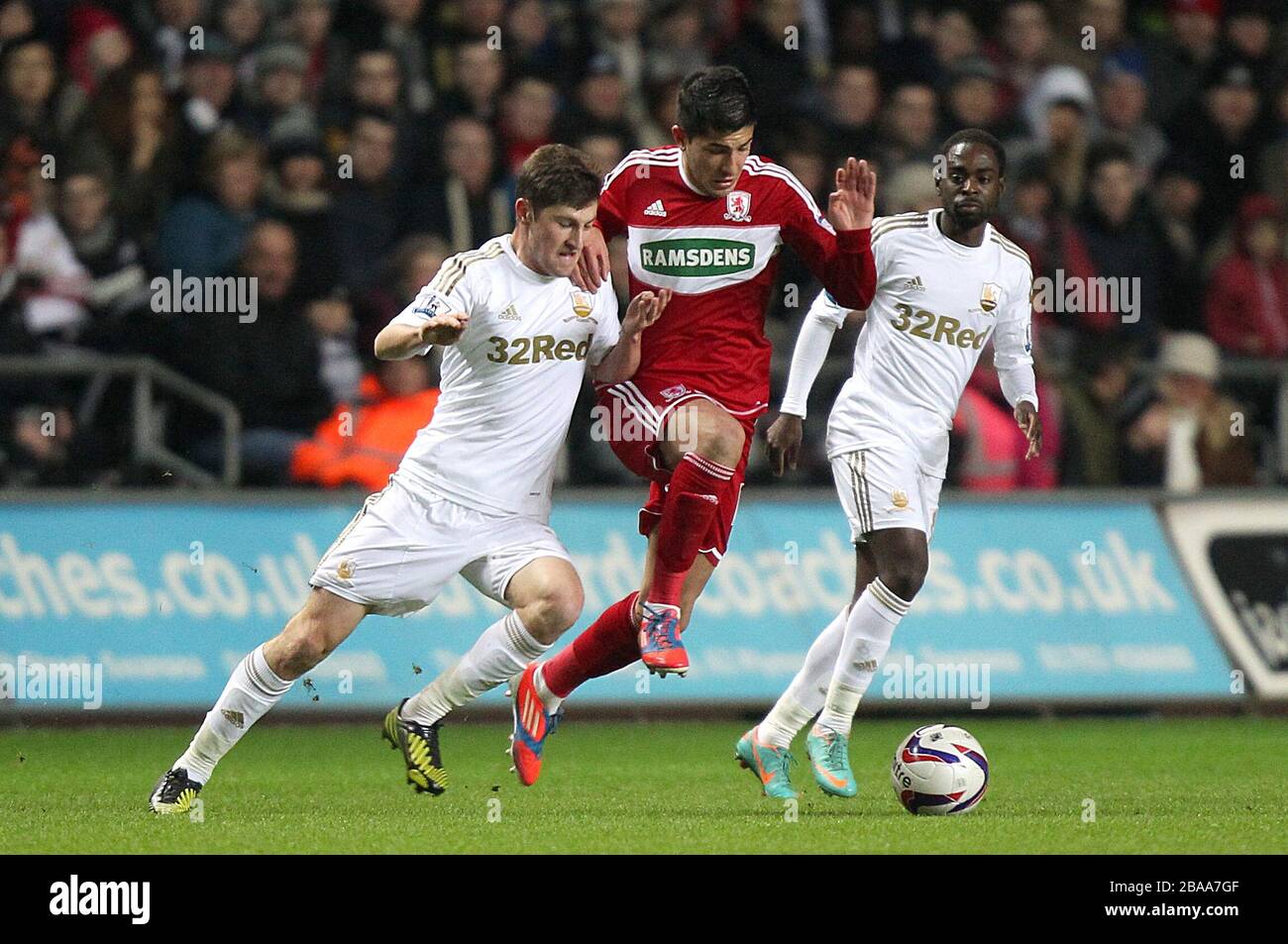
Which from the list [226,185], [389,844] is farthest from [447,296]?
[226,185]

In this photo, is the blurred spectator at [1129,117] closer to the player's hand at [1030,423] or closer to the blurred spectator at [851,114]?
the blurred spectator at [851,114]

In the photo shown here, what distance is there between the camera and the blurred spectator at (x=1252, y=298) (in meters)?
14.1

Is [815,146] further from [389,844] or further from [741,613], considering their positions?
[389,844]

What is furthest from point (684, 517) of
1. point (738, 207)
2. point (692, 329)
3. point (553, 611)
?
point (738, 207)

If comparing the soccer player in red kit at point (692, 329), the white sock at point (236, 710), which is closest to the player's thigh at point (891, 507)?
the soccer player in red kit at point (692, 329)

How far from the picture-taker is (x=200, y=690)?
38.3ft

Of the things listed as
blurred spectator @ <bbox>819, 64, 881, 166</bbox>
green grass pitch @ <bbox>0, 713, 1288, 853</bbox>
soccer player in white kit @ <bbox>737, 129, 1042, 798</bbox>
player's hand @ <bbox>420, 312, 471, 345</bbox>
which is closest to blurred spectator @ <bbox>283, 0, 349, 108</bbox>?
blurred spectator @ <bbox>819, 64, 881, 166</bbox>

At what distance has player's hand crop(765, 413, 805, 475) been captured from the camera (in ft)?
28.2

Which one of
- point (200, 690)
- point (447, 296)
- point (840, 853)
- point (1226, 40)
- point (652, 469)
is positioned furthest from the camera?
point (1226, 40)

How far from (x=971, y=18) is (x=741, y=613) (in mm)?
5466

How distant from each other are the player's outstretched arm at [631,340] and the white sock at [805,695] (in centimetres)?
144

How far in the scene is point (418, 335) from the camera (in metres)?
7.22

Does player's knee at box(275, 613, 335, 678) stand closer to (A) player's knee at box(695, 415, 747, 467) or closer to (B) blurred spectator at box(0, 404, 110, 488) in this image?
(A) player's knee at box(695, 415, 747, 467)

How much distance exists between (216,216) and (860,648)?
596 cm
